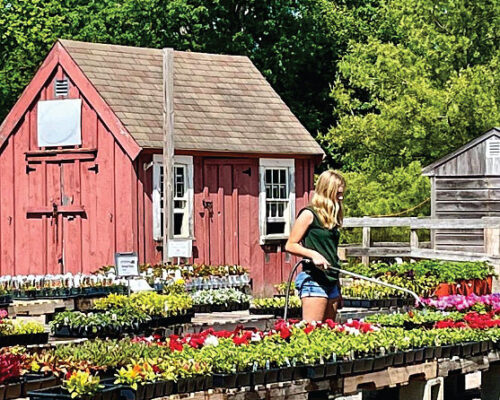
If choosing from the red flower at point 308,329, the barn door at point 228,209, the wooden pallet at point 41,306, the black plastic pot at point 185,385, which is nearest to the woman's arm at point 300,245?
the red flower at point 308,329

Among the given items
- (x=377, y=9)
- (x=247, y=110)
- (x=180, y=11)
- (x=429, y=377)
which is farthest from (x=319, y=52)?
(x=429, y=377)

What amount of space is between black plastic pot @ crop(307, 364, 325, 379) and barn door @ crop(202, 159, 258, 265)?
49.6ft

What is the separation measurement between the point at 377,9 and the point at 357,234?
8.95m

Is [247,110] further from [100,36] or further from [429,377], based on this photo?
[429,377]

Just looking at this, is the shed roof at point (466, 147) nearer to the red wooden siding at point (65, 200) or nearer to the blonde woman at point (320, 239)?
the red wooden siding at point (65, 200)

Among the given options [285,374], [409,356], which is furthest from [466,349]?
[285,374]

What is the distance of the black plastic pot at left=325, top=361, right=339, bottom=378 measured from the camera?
10.5 meters

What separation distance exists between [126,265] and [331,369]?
29.7 feet

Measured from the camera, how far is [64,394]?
858 cm

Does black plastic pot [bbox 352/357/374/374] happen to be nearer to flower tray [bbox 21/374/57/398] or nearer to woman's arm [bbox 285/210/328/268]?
woman's arm [bbox 285/210/328/268]

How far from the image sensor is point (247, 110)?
27.5 meters

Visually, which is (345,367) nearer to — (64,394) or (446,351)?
(446,351)

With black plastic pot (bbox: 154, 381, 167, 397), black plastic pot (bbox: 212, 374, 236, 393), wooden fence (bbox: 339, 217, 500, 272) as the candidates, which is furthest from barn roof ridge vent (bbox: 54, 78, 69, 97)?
black plastic pot (bbox: 154, 381, 167, 397)

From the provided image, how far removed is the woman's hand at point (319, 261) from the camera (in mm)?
11305
